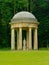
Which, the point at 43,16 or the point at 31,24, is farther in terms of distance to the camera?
the point at 43,16

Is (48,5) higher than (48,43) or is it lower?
higher

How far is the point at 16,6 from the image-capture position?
240 feet

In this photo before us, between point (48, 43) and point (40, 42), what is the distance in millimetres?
1692

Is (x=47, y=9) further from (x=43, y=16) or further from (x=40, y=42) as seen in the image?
(x=40, y=42)

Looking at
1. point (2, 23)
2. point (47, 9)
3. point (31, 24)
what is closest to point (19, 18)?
point (31, 24)

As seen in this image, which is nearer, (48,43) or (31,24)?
(31,24)

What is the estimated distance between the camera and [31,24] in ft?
168

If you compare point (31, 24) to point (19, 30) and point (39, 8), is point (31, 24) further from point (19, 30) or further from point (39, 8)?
point (39, 8)

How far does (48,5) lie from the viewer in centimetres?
7500

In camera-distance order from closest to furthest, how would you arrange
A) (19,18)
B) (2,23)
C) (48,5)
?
(19,18)
(2,23)
(48,5)

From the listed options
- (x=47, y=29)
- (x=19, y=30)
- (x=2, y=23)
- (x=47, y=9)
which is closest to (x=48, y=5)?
(x=47, y=9)

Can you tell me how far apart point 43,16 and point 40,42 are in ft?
18.0

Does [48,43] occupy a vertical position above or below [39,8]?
below

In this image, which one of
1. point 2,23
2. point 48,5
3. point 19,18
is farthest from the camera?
point 48,5
